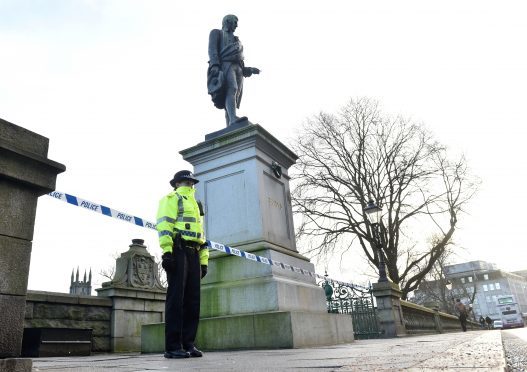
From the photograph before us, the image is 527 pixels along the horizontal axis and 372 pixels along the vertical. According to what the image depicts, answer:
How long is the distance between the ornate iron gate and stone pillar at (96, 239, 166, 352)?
505cm

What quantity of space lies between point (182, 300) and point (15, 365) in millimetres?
2459

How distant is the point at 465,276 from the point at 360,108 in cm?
10251

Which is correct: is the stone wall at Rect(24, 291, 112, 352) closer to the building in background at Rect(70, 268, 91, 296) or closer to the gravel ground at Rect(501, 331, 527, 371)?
the gravel ground at Rect(501, 331, 527, 371)

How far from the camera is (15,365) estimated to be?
2070 millimetres

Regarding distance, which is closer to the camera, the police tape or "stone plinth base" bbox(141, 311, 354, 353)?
the police tape

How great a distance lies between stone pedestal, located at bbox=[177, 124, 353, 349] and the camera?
5.38 metres

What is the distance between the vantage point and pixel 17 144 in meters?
2.38

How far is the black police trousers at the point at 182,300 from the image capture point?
4.33 meters

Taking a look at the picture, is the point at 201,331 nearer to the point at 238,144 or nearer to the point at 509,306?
the point at 238,144

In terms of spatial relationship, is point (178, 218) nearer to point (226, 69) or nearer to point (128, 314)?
point (226, 69)

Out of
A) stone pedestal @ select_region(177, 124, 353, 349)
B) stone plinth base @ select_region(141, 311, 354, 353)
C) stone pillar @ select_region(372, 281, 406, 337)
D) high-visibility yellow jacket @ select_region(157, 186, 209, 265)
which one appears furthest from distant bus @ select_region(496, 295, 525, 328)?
high-visibility yellow jacket @ select_region(157, 186, 209, 265)

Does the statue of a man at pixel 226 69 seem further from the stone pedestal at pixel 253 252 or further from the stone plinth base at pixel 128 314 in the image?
the stone plinth base at pixel 128 314

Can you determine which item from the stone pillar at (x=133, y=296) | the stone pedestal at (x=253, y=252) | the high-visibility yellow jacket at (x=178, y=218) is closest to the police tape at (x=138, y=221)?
the stone pedestal at (x=253, y=252)

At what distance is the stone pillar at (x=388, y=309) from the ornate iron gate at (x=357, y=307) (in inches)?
7.1
